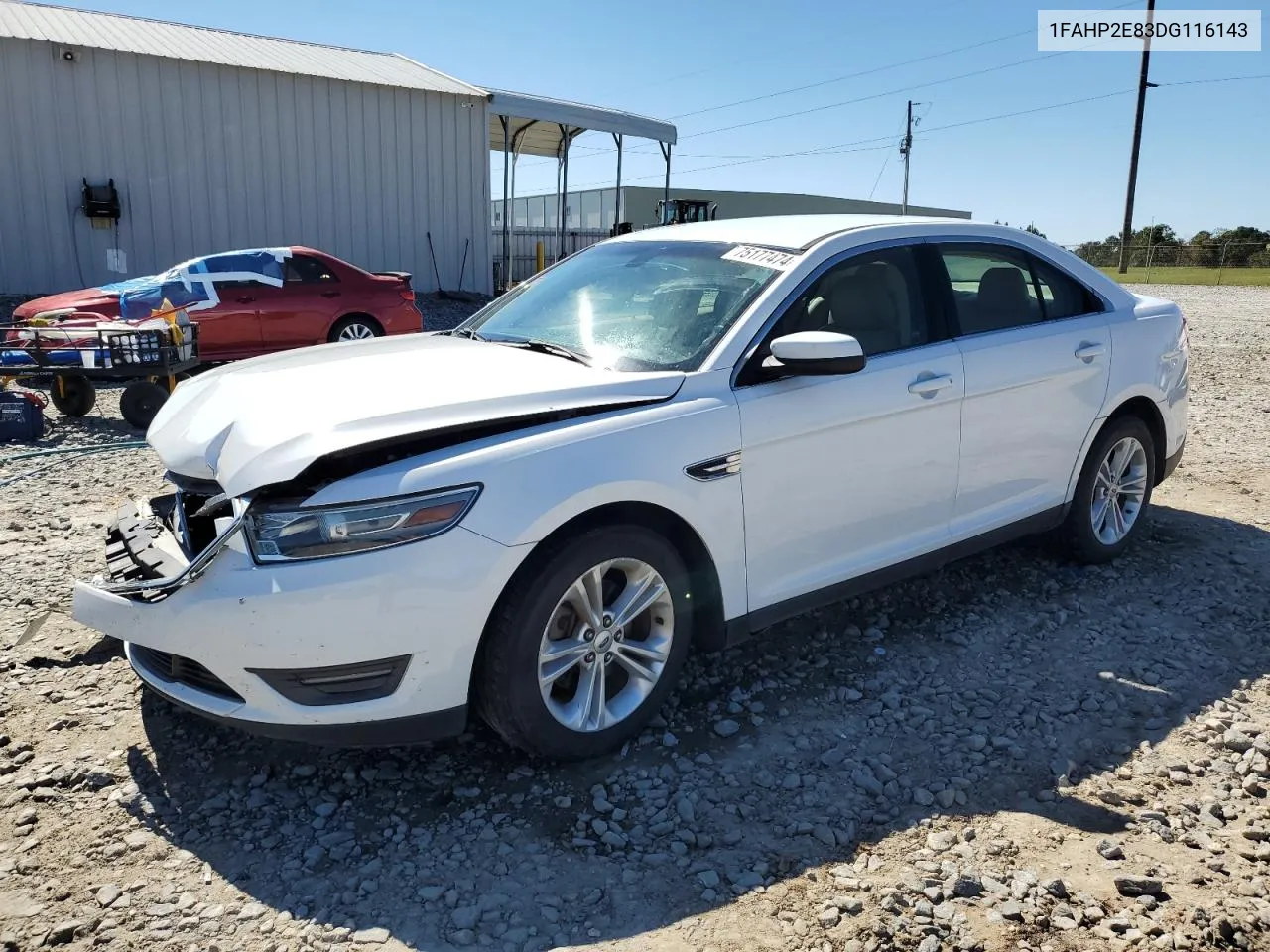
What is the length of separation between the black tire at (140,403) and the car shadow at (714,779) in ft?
18.4

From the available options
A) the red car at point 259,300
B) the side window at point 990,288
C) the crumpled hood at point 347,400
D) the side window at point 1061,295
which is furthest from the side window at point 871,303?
the red car at point 259,300

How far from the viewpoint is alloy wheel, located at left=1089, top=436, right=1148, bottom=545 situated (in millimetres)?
4906

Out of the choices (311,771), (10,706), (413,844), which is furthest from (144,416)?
(413,844)

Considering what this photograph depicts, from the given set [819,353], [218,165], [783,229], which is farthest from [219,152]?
[819,353]

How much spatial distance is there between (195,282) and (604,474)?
30.0 feet

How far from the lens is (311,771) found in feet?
10.2

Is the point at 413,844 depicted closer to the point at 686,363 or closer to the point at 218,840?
the point at 218,840

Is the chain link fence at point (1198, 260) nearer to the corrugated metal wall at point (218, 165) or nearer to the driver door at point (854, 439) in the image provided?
the corrugated metal wall at point (218, 165)

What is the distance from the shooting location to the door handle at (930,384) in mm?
3834

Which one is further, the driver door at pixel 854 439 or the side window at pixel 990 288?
the side window at pixel 990 288

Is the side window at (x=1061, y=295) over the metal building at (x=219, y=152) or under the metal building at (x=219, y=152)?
under

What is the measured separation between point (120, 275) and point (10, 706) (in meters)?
15.2

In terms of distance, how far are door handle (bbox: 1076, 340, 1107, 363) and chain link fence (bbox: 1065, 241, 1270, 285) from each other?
3983cm

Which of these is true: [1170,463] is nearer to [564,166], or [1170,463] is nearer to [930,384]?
[930,384]
